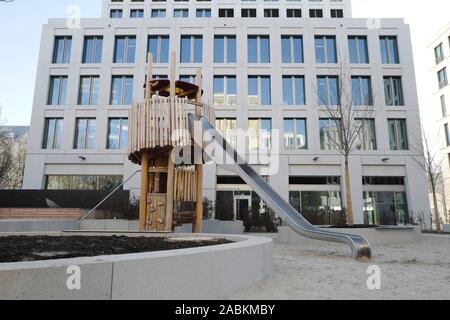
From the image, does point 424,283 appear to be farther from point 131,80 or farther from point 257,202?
point 131,80

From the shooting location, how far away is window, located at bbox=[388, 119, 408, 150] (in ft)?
75.1

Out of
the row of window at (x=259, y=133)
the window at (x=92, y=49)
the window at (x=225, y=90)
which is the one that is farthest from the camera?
the window at (x=92, y=49)

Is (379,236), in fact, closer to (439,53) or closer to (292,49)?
(292,49)

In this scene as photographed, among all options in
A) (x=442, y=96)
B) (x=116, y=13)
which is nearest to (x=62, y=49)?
(x=116, y=13)

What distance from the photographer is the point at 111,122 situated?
2300cm

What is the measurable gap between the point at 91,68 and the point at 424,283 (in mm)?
24486

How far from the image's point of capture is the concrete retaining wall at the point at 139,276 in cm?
238

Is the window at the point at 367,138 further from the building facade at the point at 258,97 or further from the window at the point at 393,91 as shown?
the window at the point at 393,91

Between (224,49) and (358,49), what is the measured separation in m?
10.3

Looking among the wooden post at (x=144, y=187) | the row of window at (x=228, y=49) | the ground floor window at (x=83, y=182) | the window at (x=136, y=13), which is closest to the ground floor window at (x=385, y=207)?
the row of window at (x=228, y=49)

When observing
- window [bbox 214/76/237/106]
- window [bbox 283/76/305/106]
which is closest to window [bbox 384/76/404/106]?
window [bbox 283/76/305/106]

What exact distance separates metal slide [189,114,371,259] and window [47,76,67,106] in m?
17.9

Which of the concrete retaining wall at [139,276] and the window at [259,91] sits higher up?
the window at [259,91]

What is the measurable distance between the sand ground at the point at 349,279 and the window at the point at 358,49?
20494mm
